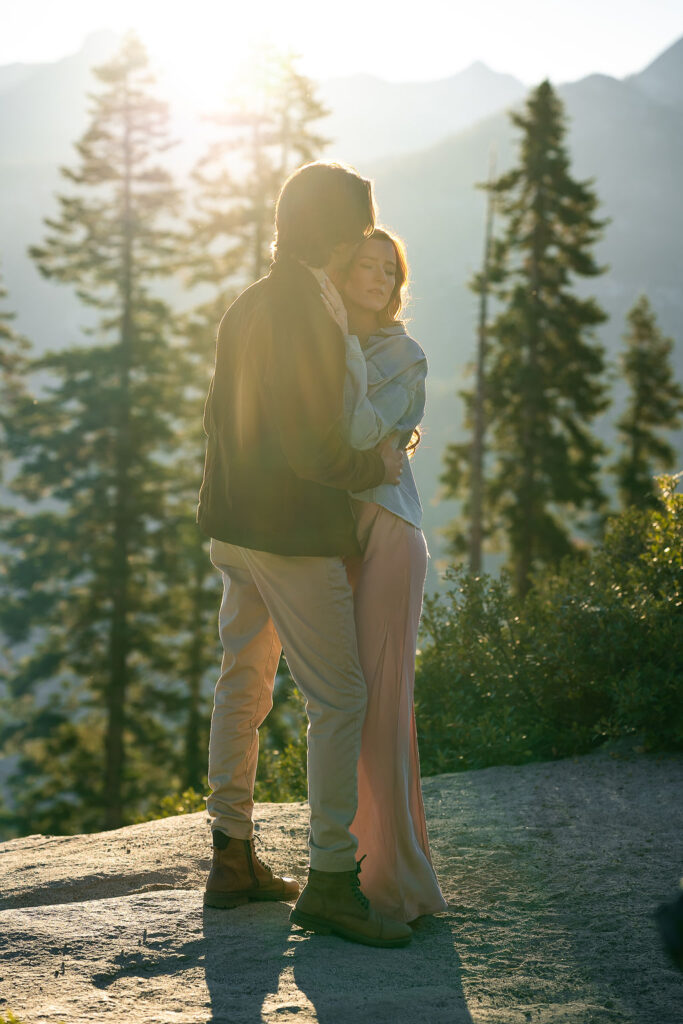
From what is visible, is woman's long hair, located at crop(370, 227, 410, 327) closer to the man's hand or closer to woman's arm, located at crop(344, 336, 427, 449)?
woman's arm, located at crop(344, 336, 427, 449)

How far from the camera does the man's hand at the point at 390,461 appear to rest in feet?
11.5

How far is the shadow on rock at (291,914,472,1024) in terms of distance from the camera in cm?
278

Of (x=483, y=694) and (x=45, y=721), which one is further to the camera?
(x=45, y=721)

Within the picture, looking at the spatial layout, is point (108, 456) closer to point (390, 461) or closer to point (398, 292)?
point (398, 292)

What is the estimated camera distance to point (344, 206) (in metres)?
3.35

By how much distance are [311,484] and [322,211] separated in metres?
0.93

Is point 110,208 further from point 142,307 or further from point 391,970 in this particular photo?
point 391,970

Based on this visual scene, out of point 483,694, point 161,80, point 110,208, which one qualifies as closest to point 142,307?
point 110,208

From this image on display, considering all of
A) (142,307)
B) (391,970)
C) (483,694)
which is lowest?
(391,970)

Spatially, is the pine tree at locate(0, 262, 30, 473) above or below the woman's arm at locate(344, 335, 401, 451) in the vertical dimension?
above

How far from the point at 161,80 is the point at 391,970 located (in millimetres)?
25133

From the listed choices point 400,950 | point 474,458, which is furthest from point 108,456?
point 400,950

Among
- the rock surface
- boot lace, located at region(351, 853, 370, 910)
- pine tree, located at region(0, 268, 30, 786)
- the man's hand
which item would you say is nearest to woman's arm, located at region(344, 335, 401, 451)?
the man's hand

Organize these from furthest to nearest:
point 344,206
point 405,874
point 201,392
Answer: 1. point 201,392
2. point 405,874
3. point 344,206
